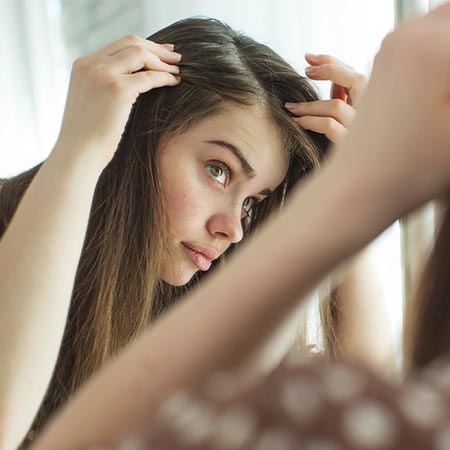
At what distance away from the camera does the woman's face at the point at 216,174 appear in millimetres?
1273

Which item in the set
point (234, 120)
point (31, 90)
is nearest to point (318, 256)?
point (234, 120)

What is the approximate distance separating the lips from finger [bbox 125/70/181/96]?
258 millimetres

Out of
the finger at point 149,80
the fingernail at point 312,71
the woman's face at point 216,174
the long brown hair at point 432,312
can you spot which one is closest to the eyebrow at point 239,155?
the woman's face at point 216,174

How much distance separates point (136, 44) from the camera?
1213 mm

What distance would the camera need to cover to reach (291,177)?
1.38m

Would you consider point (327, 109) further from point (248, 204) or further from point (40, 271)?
point (40, 271)

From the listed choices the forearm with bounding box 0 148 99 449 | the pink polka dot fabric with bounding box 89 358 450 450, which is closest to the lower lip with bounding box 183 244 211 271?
the forearm with bounding box 0 148 99 449


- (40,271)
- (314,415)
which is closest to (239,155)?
(40,271)

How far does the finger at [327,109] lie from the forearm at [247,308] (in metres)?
1.10

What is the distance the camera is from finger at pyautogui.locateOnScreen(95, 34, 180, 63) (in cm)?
122

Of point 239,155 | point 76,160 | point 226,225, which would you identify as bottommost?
point 226,225

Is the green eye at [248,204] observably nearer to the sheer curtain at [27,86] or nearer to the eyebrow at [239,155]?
the eyebrow at [239,155]

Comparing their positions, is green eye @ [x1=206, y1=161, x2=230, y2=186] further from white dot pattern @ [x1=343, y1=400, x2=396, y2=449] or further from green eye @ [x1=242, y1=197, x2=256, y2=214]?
white dot pattern @ [x1=343, y1=400, x2=396, y2=449]

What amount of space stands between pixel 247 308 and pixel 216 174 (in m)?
1.07
